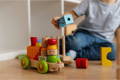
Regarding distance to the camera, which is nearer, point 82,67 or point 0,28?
point 82,67

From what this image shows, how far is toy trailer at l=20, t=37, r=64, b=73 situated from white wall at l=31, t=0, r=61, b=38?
0.53 metres

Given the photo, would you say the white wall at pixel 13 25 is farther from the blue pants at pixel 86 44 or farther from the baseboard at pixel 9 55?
the blue pants at pixel 86 44

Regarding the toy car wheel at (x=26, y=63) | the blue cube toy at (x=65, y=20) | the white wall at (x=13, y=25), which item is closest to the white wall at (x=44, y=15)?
the white wall at (x=13, y=25)

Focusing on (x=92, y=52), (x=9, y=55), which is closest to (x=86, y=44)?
(x=92, y=52)

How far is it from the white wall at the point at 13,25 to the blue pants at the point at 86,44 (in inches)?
A: 10.4

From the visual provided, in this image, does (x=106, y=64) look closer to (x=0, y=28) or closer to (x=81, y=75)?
(x=81, y=75)

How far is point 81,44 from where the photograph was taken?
1328mm

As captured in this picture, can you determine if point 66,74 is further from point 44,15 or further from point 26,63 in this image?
point 44,15

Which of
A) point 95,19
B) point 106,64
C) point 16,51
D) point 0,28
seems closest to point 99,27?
point 95,19

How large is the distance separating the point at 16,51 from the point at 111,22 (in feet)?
1.79

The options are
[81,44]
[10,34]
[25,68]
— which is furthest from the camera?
[10,34]

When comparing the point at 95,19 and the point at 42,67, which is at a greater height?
the point at 95,19

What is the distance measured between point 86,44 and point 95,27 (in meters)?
0.11

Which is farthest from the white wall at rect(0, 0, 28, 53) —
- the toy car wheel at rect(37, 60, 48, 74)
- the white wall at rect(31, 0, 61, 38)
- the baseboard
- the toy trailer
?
the toy car wheel at rect(37, 60, 48, 74)
